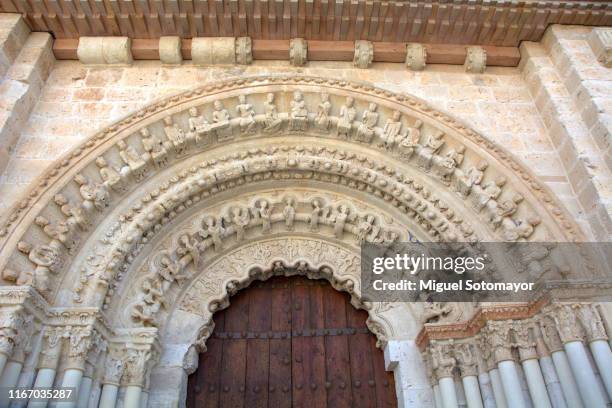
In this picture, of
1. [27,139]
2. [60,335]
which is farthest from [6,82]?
[60,335]

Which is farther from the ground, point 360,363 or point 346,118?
point 346,118

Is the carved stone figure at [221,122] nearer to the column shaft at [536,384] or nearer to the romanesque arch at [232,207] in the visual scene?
the romanesque arch at [232,207]

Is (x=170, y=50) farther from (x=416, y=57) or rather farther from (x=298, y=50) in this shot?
(x=416, y=57)

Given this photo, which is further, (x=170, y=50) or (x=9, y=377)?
(x=170, y=50)

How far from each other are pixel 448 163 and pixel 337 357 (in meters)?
1.96

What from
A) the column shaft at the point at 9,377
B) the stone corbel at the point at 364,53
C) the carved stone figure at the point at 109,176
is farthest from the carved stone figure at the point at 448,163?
the column shaft at the point at 9,377


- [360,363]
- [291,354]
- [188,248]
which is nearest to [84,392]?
[188,248]

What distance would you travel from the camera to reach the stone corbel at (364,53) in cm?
451

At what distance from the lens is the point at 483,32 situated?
457 centimetres

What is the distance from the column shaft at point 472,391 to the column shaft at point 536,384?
1.22ft

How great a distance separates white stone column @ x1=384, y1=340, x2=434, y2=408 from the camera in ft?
11.7

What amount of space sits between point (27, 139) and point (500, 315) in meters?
4.11

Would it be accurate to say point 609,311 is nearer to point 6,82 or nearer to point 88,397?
point 88,397

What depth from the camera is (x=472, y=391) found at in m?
3.34
